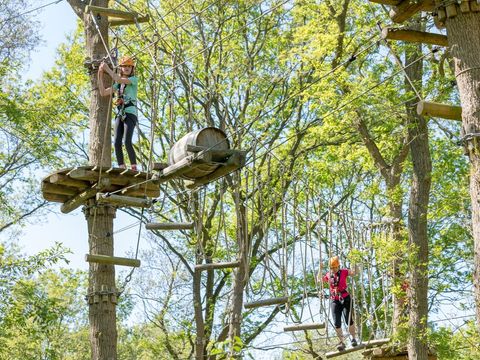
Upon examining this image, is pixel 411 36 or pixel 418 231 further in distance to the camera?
pixel 418 231

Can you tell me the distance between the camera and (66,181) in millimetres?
8500

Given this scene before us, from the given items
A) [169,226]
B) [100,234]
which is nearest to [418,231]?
[100,234]

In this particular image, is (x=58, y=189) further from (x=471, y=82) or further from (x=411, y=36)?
(x=471, y=82)

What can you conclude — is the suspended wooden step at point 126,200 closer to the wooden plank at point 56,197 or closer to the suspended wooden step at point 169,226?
the suspended wooden step at point 169,226

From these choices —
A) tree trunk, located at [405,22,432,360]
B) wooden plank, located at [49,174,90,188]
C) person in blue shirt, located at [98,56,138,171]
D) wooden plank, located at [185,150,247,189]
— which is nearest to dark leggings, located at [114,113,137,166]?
person in blue shirt, located at [98,56,138,171]

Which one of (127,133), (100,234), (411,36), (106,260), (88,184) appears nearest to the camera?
(411,36)

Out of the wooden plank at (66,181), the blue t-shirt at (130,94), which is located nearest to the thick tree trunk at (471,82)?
the blue t-shirt at (130,94)

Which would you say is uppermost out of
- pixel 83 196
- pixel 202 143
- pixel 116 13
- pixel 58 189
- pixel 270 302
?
pixel 116 13

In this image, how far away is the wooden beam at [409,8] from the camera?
6.43m

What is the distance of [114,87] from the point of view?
28.5 feet

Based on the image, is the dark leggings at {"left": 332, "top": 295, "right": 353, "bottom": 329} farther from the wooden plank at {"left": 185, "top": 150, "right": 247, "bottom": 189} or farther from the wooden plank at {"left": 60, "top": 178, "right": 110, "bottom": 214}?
the wooden plank at {"left": 60, "top": 178, "right": 110, "bottom": 214}

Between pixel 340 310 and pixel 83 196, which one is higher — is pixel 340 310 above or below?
below

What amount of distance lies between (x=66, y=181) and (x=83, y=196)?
316mm

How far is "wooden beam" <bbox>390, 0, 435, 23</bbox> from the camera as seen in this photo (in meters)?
6.43
